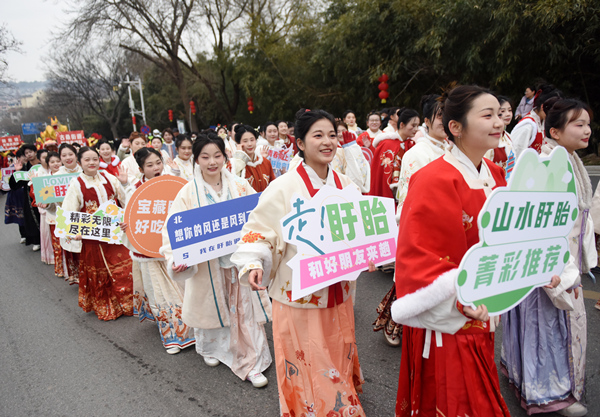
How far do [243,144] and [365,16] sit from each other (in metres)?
9.41

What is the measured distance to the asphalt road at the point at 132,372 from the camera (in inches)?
→ 115

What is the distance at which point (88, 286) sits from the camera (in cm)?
482

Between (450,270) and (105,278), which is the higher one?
(450,270)

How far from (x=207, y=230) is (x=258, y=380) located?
1.13m

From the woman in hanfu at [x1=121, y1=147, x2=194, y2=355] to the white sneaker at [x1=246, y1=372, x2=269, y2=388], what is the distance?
37.1 inches

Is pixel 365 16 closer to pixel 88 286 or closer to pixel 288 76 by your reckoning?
pixel 288 76

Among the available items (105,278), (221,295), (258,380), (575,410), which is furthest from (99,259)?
(575,410)

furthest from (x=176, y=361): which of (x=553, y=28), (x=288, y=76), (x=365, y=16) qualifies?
(x=288, y=76)

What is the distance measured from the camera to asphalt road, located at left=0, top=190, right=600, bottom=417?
292 cm

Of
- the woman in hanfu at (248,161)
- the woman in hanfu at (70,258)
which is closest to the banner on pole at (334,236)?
the woman in hanfu at (248,161)

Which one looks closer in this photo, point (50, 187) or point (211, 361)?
point (211, 361)

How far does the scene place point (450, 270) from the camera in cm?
159

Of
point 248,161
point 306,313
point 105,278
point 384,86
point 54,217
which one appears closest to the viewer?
point 306,313

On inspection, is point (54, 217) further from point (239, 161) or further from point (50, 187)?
point (239, 161)
